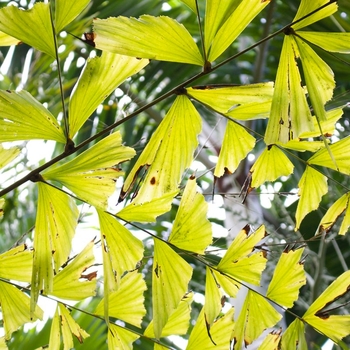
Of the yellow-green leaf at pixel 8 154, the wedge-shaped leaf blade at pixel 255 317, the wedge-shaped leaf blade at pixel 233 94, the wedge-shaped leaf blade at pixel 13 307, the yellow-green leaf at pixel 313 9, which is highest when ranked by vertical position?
the yellow-green leaf at pixel 313 9

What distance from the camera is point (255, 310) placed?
41 cm

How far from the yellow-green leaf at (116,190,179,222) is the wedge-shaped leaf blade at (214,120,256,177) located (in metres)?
0.05

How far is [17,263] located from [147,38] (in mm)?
211

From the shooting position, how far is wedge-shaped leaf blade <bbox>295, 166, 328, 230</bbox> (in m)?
0.42

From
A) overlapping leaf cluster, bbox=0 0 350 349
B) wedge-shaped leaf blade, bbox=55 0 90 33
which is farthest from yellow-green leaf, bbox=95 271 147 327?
wedge-shaped leaf blade, bbox=55 0 90 33

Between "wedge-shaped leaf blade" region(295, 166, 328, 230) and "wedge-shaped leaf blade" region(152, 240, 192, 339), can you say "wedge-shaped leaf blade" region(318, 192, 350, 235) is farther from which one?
"wedge-shaped leaf blade" region(152, 240, 192, 339)

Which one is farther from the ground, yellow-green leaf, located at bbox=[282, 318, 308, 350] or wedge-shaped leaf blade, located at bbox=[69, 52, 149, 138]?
wedge-shaped leaf blade, located at bbox=[69, 52, 149, 138]

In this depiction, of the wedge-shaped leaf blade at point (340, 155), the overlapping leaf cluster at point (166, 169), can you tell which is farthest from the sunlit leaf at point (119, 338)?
the wedge-shaped leaf blade at point (340, 155)

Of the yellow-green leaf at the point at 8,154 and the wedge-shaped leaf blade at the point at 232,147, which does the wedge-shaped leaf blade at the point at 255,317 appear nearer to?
the wedge-shaped leaf blade at the point at 232,147

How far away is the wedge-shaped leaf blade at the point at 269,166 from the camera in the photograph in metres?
0.40

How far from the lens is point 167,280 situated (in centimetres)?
36

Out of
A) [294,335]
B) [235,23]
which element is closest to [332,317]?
[294,335]

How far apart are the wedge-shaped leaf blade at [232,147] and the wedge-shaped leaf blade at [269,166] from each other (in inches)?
0.7

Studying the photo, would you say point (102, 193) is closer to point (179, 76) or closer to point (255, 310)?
point (255, 310)
